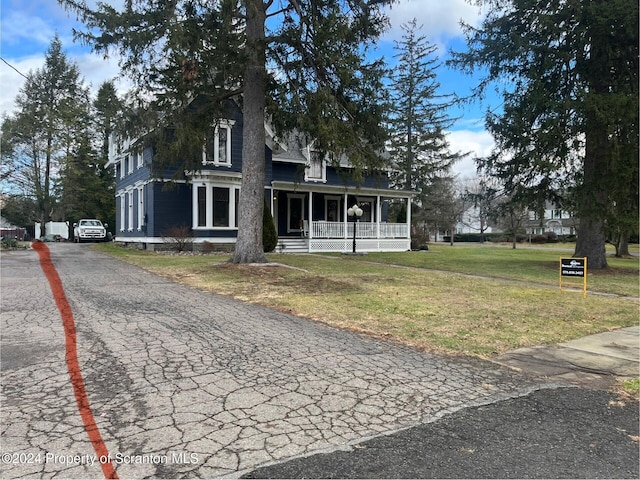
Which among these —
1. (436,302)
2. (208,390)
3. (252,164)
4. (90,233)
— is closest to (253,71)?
(252,164)

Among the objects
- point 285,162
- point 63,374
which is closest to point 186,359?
point 63,374

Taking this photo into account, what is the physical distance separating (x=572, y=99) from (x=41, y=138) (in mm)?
37441

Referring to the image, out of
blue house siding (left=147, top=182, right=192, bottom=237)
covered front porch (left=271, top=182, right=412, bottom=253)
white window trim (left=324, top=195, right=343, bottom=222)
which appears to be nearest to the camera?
blue house siding (left=147, top=182, right=192, bottom=237)

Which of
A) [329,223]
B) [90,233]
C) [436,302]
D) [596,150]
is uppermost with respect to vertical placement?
[596,150]

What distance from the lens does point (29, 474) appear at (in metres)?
2.66

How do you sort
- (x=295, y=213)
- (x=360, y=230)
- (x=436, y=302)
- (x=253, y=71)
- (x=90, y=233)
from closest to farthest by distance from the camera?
(x=436, y=302)
(x=253, y=71)
(x=360, y=230)
(x=295, y=213)
(x=90, y=233)

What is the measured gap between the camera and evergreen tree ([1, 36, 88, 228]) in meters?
35.8

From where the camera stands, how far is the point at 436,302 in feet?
30.1

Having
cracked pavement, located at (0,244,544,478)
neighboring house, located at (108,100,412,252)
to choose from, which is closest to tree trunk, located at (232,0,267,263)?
neighboring house, located at (108,100,412,252)

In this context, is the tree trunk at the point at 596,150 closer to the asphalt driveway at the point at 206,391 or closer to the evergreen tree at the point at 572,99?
the evergreen tree at the point at 572,99

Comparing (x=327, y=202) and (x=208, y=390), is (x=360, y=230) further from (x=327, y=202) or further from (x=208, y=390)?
(x=208, y=390)

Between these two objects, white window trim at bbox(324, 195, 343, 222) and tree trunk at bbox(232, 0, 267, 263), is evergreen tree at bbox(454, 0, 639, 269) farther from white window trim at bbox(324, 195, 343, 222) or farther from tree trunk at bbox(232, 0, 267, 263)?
white window trim at bbox(324, 195, 343, 222)

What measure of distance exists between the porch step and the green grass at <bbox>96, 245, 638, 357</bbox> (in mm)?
9174

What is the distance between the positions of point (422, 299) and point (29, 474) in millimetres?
7851
